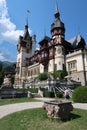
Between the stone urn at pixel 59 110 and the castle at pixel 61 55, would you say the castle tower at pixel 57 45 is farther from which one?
the stone urn at pixel 59 110

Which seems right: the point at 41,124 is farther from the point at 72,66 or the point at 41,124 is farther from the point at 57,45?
the point at 57,45

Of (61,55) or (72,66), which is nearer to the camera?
(72,66)

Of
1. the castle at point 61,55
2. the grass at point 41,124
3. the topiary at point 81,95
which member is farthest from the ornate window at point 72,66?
the grass at point 41,124

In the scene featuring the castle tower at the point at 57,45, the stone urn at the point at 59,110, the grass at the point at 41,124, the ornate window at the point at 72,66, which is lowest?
the grass at the point at 41,124

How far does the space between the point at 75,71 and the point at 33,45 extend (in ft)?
154

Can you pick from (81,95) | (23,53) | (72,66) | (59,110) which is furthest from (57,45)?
(59,110)

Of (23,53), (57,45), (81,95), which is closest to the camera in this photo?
(81,95)

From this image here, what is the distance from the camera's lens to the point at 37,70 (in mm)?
67625

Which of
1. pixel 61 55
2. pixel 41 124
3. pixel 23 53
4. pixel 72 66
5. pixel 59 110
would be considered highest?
pixel 23 53

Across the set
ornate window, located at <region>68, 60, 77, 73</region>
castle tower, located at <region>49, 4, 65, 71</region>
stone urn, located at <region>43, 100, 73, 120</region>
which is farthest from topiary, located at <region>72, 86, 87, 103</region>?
castle tower, located at <region>49, 4, 65, 71</region>

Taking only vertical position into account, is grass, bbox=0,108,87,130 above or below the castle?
below

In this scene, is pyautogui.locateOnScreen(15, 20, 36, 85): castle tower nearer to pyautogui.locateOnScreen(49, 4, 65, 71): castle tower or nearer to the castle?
the castle

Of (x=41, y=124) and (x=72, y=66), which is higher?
(x=72, y=66)

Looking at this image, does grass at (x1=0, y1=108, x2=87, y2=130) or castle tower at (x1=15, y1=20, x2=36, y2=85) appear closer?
grass at (x1=0, y1=108, x2=87, y2=130)
